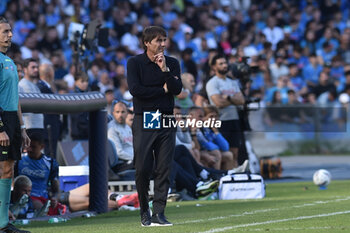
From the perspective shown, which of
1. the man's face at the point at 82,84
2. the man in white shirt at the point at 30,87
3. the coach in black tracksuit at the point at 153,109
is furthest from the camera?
the man's face at the point at 82,84

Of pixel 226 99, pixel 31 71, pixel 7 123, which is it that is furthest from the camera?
pixel 226 99

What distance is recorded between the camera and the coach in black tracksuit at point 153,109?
8781 mm

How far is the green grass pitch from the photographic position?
8383 mm

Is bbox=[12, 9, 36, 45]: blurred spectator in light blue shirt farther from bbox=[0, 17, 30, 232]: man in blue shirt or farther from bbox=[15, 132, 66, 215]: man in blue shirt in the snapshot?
bbox=[0, 17, 30, 232]: man in blue shirt

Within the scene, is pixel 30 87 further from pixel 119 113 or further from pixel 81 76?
pixel 81 76

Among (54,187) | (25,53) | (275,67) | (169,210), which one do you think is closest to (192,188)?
(169,210)

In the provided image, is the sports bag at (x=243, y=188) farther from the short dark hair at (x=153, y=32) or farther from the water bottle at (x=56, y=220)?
the short dark hair at (x=153, y=32)

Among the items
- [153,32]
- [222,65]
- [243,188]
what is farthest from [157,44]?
[222,65]

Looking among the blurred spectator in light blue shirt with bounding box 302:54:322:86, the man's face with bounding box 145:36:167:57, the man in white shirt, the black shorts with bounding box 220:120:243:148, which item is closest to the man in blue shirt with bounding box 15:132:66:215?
the man in white shirt

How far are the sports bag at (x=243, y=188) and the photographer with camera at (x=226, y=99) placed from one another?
7.91ft

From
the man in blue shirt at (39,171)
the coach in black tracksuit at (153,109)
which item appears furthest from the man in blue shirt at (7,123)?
the man in blue shirt at (39,171)

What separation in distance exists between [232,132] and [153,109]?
725 cm

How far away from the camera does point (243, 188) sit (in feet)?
43.3

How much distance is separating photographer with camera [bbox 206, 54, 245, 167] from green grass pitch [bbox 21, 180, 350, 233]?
99.5 inches
